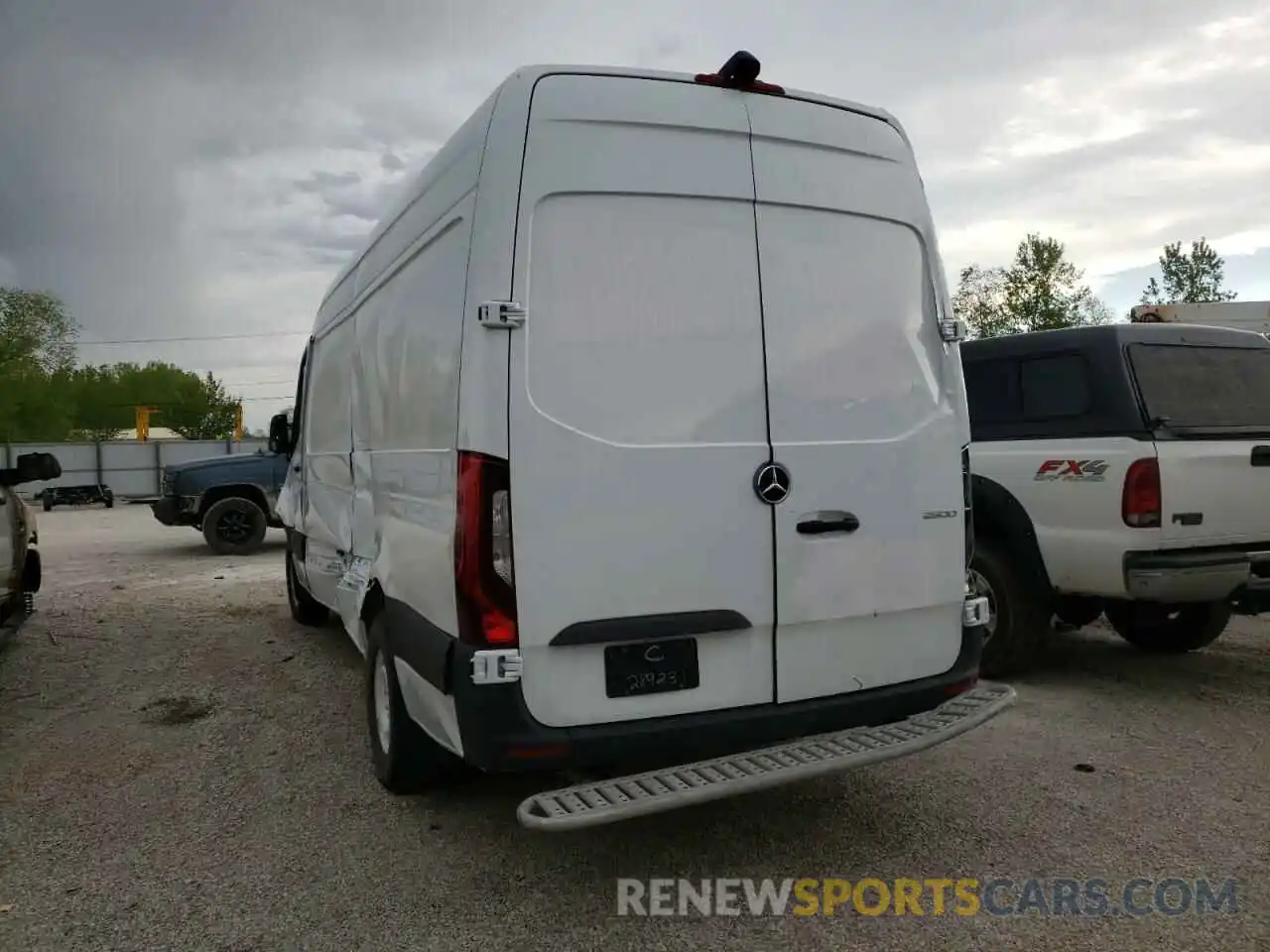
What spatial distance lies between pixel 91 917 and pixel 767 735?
2.30 m

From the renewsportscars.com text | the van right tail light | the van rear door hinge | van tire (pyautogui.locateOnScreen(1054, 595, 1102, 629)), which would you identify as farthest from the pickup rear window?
the van rear door hinge

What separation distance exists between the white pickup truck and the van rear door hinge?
330 centimetres

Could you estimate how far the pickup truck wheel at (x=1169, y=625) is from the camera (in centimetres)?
616

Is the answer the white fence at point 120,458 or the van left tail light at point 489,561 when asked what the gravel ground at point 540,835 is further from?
the white fence at point 120,458

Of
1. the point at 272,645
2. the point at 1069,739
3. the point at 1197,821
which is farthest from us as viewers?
the point at 272,645

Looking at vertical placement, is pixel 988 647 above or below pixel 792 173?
below

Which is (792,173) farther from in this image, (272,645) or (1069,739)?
(272,645)

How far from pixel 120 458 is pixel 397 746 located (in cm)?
3446

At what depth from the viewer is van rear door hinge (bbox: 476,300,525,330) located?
299 centimetres

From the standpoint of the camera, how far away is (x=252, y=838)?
384 centimetres

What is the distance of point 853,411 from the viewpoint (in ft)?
11.4

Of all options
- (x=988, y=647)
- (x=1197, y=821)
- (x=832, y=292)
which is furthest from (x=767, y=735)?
(x=988, y=647)

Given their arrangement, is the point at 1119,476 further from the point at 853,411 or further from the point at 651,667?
the point at 651,667

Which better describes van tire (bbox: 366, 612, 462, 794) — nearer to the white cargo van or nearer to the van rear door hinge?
the white cargo van
